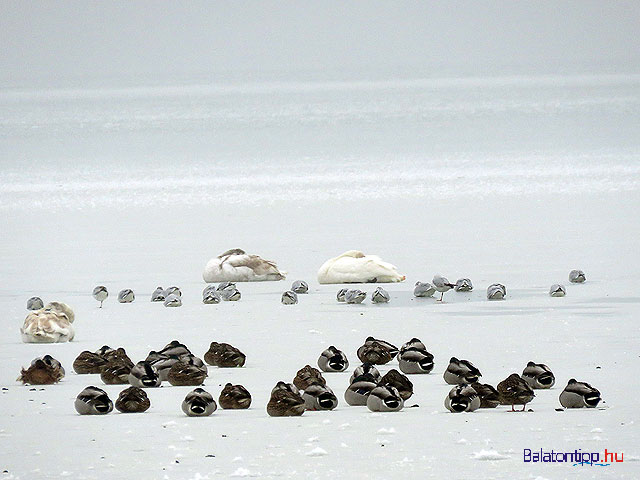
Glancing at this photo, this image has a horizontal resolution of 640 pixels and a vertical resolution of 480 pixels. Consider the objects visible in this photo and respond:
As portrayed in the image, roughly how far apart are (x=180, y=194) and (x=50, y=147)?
75.8 ft

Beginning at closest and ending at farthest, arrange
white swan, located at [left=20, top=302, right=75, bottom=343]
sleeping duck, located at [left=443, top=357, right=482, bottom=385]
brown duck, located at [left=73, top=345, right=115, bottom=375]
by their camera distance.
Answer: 1. sleeping duck, located at [left=443, top=357, right=482, bottom=385]
2. brown duck, located at [left=73, top=345, right=115, bottom=375]
3. white swan, located at [left=20, top=302, right=75, bottom=343]

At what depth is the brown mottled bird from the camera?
25.3 feet

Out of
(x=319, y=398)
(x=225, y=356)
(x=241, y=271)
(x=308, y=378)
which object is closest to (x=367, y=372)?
(x=308, y=378)

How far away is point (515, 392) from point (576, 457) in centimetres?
112

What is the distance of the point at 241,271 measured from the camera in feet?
47.4

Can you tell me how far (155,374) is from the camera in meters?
8.65

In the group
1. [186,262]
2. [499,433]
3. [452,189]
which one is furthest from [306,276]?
[452,189]

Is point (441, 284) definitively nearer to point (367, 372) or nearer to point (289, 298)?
point (289, 298)

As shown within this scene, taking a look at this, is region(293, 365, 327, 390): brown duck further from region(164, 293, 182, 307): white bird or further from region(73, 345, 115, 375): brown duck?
region(164, 293, 182, 307): white bird

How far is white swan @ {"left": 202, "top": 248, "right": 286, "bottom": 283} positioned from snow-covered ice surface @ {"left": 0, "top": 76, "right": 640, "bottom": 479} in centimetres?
20

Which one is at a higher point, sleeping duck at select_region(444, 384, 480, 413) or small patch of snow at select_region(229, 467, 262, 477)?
sleeping duck at select_region(444, 384, 480, 413)

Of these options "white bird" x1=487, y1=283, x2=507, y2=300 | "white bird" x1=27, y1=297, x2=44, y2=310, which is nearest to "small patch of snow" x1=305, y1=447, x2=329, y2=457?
"white bird" x1=487, y1=283, x2=507, y2=300

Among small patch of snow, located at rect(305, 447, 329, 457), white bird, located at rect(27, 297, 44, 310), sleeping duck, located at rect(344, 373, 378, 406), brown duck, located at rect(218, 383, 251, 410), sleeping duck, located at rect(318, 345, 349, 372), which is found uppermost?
white bird, located at rect(27, 297, 44, 310)

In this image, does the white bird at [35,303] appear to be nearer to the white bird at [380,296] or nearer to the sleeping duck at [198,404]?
the white bird at [380,296]
